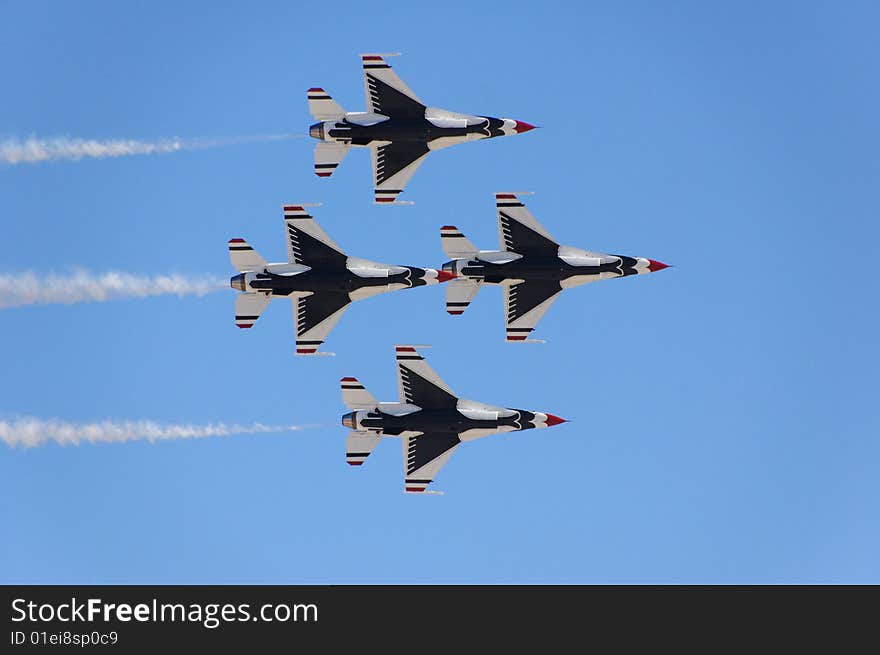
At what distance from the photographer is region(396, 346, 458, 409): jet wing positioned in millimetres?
109625

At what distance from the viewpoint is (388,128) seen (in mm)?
110438

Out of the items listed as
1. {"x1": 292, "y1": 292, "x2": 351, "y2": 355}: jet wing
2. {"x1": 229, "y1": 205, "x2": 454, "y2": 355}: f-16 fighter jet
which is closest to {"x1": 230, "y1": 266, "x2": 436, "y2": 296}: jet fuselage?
{"x1": 229, "y1": 205, "x2": 454, "y2": 355}: f-16 fighter jet

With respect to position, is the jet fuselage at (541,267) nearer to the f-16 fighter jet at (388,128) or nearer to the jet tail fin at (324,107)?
the f-16 fighter jet at (388,128)

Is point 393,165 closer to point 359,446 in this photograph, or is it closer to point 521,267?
point 521,267

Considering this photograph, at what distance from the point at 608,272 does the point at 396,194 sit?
12.3 meters

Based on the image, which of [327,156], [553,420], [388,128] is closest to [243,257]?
[327,156]

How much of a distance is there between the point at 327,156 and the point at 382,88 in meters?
4.73

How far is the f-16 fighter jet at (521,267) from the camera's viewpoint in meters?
110

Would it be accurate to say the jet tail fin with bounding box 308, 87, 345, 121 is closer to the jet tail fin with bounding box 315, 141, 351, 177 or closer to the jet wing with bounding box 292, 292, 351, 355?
the jet tail fin with bounding box 315, 141, 351, 177

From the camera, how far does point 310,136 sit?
110062 millimetres
